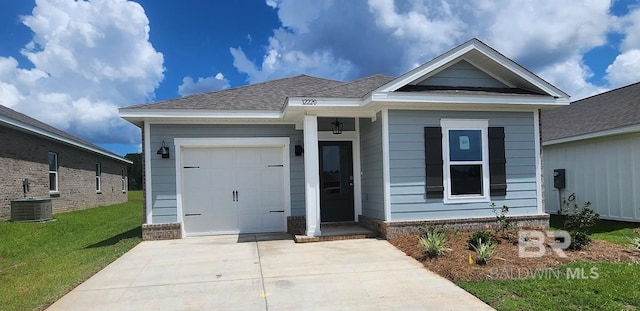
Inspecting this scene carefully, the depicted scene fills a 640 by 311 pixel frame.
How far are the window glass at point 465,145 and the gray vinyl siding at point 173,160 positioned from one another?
10.8 feet

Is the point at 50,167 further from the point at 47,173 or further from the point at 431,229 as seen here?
the point at 431,229

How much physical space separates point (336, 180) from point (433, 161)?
243 centimetres

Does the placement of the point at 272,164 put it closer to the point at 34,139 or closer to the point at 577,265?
the point at 577,265

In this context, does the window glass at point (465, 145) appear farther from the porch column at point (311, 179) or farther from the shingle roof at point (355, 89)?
the porch column at point (311, 179)

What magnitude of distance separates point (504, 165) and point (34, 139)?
14317 mm

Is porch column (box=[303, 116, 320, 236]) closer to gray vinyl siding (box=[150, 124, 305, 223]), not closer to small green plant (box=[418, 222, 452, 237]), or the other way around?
gray vinyl siding (box=[150, 124, 305, 223])

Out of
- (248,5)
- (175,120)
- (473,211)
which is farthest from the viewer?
(248,5)

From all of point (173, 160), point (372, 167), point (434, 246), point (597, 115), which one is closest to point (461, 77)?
point (372, 167)

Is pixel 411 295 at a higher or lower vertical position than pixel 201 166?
lower

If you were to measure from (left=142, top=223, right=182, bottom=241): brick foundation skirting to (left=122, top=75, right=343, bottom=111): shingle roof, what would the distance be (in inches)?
98.7

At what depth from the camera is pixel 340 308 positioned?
163 inches

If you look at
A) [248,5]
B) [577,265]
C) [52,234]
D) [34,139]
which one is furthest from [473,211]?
[34,139]

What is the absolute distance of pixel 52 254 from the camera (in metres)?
7.91

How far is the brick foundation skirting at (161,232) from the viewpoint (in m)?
8.55
